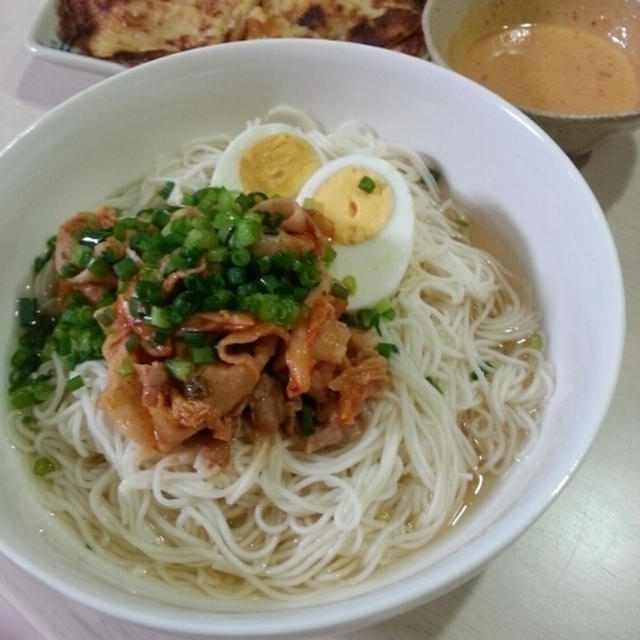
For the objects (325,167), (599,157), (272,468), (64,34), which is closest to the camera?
(272,468)

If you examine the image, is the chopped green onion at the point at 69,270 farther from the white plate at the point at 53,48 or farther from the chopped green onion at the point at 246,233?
the white plate at the point at 53,48

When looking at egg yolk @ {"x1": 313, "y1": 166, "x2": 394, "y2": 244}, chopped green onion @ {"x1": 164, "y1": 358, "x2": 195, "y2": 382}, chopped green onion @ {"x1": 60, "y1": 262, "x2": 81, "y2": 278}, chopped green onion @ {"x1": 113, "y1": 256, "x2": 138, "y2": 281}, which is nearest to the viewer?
chopped green onion @ {"x1": 164, "y1": 358, "x2": 195, "y2": 382}

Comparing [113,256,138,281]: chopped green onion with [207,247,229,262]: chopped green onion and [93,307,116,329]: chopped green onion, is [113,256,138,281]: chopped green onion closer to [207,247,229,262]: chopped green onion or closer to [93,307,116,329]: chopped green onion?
[93,307,116,329]: chopped green onion

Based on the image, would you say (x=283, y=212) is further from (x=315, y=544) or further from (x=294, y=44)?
(x=315, y=544)

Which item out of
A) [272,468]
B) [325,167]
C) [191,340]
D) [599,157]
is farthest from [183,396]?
[599,157]

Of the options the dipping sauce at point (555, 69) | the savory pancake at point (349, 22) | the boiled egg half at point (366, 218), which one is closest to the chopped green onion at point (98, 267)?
the boiled egg half at point (366, 218)

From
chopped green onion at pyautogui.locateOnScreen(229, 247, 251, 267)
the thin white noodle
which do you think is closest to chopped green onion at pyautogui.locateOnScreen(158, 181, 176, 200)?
the thin white noodle
